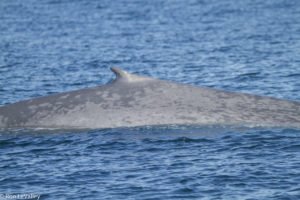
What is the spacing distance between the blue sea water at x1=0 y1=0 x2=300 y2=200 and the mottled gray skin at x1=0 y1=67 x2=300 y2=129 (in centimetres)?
26

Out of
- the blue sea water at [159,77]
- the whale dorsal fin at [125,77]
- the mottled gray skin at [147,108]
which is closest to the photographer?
the blue sea water at [159,77]

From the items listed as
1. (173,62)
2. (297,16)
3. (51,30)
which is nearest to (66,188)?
(173,62)

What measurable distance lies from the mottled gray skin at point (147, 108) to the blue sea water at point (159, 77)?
26cm

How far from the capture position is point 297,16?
50.1m

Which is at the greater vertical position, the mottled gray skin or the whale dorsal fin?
the whale dorsal fin

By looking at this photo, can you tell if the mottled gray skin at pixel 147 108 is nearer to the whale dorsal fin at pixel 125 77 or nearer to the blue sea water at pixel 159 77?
the whale dorsal fin at pixel 125 77

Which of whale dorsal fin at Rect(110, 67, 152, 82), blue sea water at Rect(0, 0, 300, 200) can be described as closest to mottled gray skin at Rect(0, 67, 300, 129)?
whale dorsal fin at Rect(110, 67, 152, 82)

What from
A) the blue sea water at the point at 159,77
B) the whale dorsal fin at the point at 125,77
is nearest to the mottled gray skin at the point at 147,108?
the whale dorsal fin at the point at 125,77

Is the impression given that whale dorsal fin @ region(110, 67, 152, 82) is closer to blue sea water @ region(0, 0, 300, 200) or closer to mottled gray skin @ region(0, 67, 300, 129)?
mottled gray skin @ region(0, 67, 300, 129)

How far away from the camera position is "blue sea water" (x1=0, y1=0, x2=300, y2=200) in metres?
12.8

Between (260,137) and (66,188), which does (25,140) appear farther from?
(260,137)

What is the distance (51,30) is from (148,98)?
33.6m

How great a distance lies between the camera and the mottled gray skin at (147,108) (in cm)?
1567

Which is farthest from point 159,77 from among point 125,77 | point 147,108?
point 147,108
